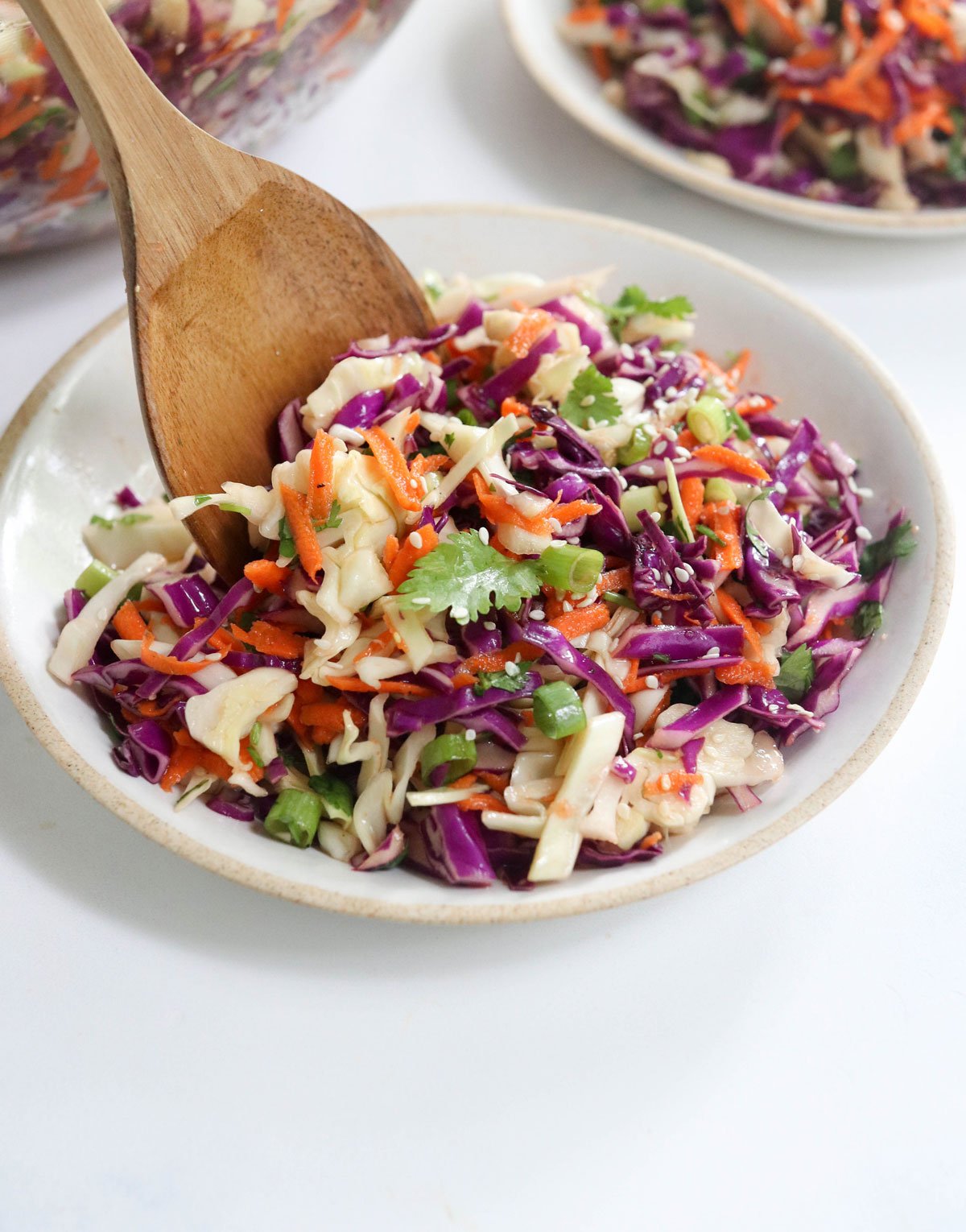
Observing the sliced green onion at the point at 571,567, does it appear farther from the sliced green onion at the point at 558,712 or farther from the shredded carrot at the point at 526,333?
the shredded carrot at the point at 526,333

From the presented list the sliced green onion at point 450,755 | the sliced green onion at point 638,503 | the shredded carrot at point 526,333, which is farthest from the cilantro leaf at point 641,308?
the sliced green onion at point 450,755

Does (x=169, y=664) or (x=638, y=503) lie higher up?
(x=169, y=664)

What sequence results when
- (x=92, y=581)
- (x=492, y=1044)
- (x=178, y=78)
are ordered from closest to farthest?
(x=492, y=1044) → (x=92, y=581) → (x=178, y=78)

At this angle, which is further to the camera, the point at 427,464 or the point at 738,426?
the point at 738,426

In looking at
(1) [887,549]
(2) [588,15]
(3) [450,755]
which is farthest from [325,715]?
(2) [588,15]

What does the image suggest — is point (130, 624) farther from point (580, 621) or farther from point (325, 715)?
point (580, 621)

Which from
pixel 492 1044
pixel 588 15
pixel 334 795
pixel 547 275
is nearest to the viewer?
pixel 492 1044
